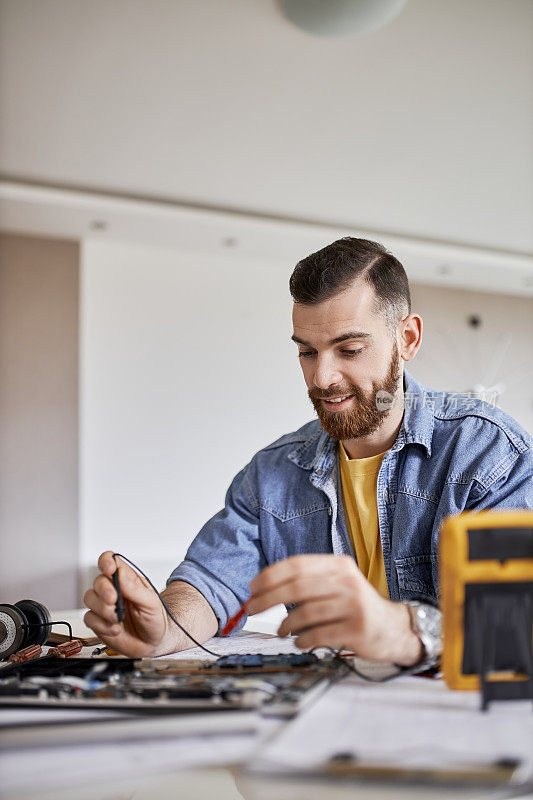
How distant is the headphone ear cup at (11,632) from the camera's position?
1105mm

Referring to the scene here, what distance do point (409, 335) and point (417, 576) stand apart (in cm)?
53

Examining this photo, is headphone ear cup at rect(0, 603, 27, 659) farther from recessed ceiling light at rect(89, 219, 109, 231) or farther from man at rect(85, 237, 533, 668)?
recessed ceiling light at rect(89, 219, 109, 231)

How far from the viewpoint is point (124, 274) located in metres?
4.44

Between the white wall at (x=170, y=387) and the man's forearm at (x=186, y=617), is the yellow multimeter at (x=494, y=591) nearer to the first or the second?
the man's forearm at (x=186, y=617)

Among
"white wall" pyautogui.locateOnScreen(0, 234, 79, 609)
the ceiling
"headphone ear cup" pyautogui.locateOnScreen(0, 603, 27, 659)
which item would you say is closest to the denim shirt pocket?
"headphone ear cup" pyautogui.locateOnScreen(0, 603, 27, 659)

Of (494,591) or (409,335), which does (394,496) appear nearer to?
(409,335)

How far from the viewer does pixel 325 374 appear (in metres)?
1.39

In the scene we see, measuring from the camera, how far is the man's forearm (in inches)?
45.1

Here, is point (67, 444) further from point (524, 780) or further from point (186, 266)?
point (524, 780)

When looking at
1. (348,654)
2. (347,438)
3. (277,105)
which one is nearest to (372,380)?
(347,438)

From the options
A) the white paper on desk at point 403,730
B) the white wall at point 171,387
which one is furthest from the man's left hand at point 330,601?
the white wall at point 171,387

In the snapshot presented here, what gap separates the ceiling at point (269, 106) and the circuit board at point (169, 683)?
226 centimetres

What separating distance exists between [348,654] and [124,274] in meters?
3.74

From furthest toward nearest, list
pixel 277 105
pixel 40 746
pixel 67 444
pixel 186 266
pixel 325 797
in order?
pixel 186 266 → pixel 67 444 → pixel 277 105 → pixel 40 746 → pixel 325 797
